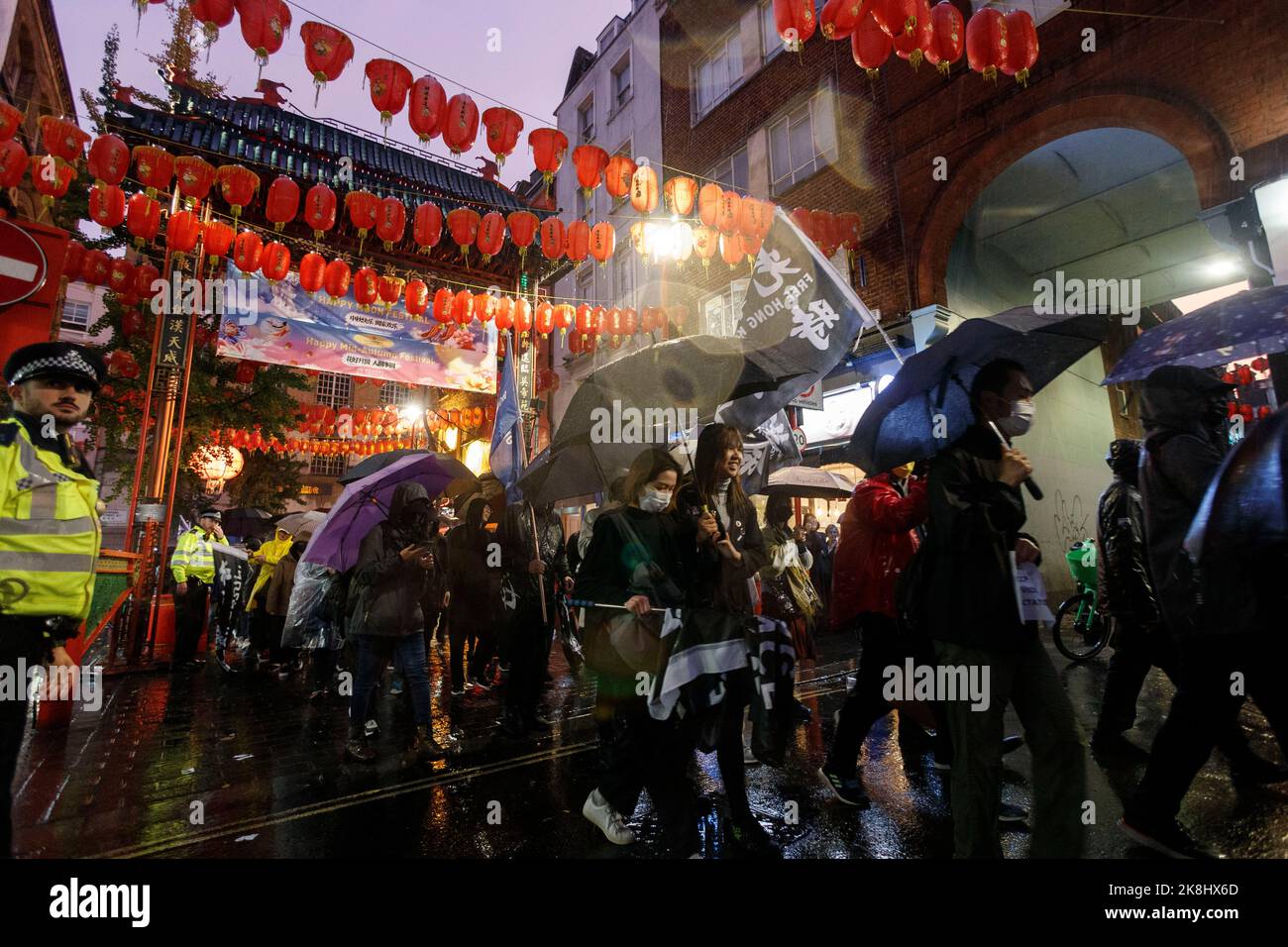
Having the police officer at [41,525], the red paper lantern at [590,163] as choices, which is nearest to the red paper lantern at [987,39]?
the red paper lantern at [590,163]

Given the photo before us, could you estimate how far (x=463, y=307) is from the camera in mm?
12266

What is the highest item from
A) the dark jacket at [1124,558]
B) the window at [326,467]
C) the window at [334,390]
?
the window at [334,390]

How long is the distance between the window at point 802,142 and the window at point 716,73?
268 cm

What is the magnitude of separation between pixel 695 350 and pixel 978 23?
6629 millimetres

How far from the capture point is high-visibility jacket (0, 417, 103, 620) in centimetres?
239

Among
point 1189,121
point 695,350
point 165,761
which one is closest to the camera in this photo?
point 695,350

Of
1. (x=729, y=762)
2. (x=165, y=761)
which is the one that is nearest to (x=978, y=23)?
(x=729, y=762)

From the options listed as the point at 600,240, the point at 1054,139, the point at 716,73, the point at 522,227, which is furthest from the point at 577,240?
the point at 716,73

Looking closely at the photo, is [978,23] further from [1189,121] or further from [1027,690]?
[1027,690]

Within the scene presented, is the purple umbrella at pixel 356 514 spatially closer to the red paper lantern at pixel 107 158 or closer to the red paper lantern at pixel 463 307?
the red paper lantern at pixel 107 158

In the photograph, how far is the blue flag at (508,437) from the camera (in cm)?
567

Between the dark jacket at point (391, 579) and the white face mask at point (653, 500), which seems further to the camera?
the dark jacket at point (391, 579)

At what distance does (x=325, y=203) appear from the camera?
945cm
